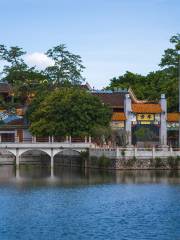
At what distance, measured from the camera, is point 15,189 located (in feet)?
167

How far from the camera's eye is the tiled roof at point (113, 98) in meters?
85.9

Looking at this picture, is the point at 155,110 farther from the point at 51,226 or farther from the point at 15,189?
the point at 51,226

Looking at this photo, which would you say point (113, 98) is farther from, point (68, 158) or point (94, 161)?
point (94, 161)

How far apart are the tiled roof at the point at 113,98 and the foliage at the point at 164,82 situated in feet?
16.5

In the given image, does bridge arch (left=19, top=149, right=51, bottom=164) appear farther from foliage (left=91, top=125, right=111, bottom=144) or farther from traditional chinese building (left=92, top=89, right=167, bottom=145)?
foliage (left=91, top=125, right=111, bottom=144)

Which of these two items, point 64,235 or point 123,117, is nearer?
point 64,235

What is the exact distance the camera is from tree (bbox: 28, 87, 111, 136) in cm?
7394

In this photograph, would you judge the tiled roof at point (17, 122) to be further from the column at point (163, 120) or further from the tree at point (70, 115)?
the column at point (163, 120)

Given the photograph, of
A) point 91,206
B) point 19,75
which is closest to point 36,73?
point 19,75

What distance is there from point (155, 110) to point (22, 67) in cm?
1763

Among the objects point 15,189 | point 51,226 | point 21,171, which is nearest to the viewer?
point 51,226

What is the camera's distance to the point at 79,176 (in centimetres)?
6169

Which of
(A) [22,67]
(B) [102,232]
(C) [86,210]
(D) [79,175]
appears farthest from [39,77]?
(B) [102,232]

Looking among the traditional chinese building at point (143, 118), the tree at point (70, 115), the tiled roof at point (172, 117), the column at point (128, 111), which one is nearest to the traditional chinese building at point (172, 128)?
the tiled roof at point (172, 117)
